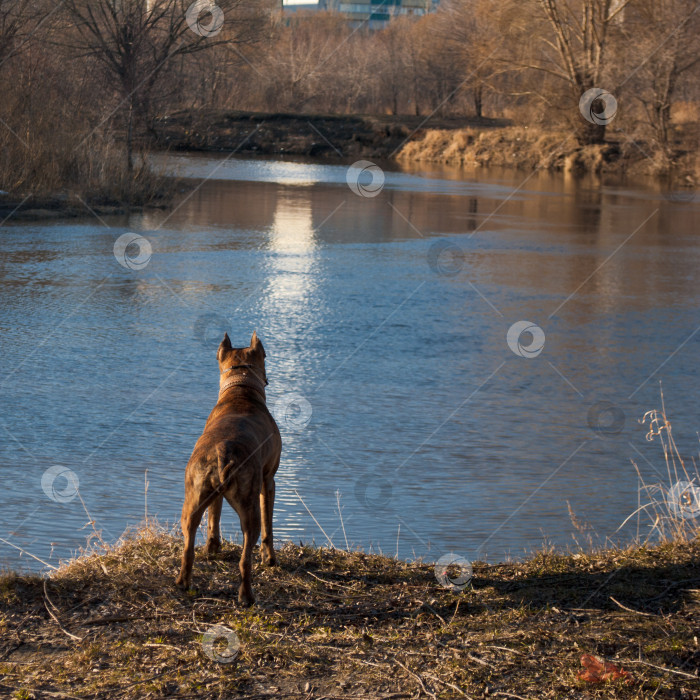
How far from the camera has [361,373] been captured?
984 cm

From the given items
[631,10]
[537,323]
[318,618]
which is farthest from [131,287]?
[631,10]

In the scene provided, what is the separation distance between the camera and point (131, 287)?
13.9 m

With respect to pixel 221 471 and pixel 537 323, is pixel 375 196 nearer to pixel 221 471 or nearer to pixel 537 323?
pixel 537 323

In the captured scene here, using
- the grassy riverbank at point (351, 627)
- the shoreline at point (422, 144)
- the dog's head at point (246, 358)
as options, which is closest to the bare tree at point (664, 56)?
the shoreline at point (422, 144)

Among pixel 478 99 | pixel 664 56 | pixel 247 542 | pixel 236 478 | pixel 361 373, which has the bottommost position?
pixel 361 373

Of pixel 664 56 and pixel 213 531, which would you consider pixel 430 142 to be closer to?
pixel 664 56

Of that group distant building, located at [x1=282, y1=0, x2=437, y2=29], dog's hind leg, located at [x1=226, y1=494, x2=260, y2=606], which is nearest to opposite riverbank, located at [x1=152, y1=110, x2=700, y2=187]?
dog's hind leg, located at [x1=226, y1=494, x2=260, y2=606]

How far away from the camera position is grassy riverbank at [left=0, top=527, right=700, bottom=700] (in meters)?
3.39

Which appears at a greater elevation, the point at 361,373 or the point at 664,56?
the point at 664,56

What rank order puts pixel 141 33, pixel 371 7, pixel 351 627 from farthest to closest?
pixel 371 7 → pixel 141 33 → pixel 351 627

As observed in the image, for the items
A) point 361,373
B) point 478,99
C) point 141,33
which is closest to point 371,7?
point 478,99

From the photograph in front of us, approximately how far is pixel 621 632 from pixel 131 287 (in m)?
11.1

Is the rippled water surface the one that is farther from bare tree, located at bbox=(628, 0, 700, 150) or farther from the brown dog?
bare tree, located at bbox=(628, 0, 700, 150)

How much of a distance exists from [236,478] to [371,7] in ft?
379
